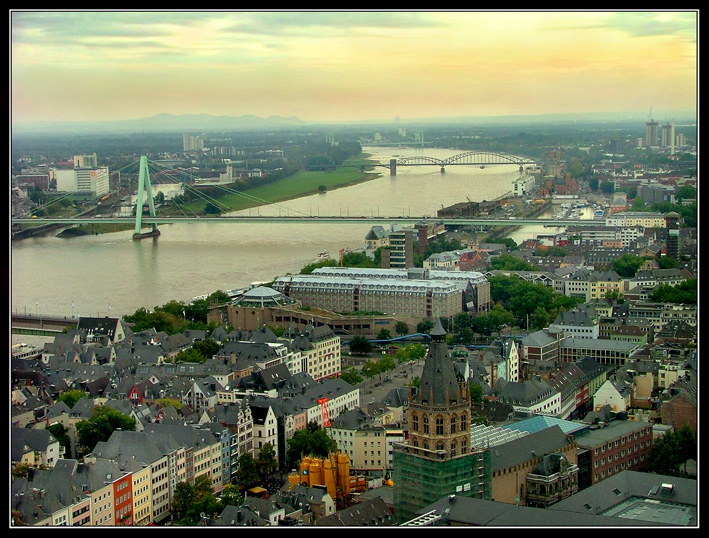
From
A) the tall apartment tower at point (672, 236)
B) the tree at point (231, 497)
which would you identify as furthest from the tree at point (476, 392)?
the tall apartment tower at point (672, 236)

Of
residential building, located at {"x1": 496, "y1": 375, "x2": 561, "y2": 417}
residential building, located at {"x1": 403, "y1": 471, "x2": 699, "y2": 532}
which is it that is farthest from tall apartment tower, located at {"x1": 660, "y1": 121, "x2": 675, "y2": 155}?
residential building, located at {"x1": 403, "y1": 471, "x2": 699, "y2": 532}

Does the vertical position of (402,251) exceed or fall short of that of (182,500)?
it exceeds it

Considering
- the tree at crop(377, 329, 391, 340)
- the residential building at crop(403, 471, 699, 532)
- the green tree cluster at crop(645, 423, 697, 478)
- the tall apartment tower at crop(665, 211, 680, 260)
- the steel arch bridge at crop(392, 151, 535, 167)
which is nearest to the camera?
the residential building at crop(403, 471, 699, 532)

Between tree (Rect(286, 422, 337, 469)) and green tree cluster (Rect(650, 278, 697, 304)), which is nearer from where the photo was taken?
tree (Rect(286, 422, 337, 469))

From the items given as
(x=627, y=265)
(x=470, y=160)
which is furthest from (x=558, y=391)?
(x=470, y=160)

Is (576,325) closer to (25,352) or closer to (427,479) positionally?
(25,352)

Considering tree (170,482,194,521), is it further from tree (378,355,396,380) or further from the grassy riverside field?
the grassy riverside field

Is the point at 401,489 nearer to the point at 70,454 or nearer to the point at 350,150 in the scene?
the point at 70,454
